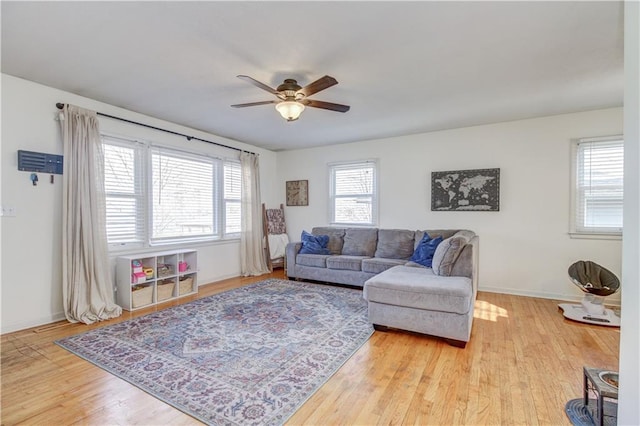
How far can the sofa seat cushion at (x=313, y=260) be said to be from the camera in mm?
4762

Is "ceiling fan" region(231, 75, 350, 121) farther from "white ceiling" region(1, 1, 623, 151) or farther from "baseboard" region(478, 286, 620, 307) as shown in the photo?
"baseboard" region(478, 286, 620, 307)

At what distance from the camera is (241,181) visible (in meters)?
5.46

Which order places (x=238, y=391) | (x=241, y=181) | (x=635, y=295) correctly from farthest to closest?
(x=241, y=181) → (x=238, y=391) → (x=635, y=295)

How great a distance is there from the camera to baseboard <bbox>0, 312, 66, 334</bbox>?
2861mm

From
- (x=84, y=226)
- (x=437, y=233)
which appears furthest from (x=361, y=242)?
(x=84, y=226)

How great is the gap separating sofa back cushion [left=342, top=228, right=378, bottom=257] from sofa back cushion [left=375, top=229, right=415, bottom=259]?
5.1 inches

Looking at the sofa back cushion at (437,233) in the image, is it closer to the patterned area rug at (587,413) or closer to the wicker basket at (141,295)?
the patterned area rug at (587,413)

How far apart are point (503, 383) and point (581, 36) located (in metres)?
2.55

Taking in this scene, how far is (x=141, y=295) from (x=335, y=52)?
11.5 ft

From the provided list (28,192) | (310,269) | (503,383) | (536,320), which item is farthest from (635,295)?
(28,192)

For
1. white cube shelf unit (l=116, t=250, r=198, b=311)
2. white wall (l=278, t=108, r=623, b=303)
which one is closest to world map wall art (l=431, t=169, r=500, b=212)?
white wall (l=278, t=108, r=623, b=303)

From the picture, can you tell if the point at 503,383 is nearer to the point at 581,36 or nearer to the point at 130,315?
the point at 581,36

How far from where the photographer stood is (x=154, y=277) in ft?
12.4

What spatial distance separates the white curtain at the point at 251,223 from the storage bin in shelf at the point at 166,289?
1443 mm
